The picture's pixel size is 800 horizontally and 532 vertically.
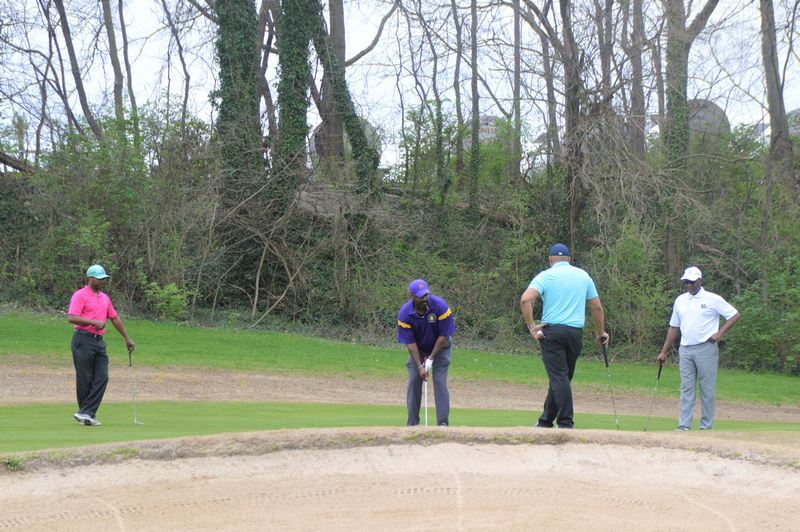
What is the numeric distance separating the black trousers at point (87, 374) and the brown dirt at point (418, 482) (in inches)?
123

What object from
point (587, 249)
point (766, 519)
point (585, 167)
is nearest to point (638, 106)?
point (585, 167)

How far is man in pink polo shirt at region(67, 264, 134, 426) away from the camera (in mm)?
8008

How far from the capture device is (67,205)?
24.2 meters

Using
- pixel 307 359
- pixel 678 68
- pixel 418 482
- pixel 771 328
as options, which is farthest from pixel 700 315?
pixel 678 68

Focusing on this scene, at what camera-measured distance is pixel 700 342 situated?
8.36 m

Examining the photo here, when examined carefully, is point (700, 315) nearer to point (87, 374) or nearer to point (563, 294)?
point (563, 294)

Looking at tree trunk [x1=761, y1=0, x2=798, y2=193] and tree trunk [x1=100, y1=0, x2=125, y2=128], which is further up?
tree trunk [x1=100, y1=0, x2=125, y2=128]

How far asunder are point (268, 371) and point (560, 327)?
10645 mm

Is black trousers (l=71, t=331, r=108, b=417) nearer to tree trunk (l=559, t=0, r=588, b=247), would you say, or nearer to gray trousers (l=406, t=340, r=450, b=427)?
gray trousers (l=406, t=340, r=450, b=427)

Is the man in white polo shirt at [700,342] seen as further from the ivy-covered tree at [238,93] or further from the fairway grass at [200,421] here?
the ivy-covered tree at [238,93]

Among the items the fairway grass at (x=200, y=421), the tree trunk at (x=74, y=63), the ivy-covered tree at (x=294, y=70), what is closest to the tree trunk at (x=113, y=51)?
the tree trunk at (x=74, y=63)

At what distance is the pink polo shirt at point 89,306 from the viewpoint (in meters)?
8.01

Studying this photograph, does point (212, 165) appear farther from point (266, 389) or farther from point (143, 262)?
point (266, 389)

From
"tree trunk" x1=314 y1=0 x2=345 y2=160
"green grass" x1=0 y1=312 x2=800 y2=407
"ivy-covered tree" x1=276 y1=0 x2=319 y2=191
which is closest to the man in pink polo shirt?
"green grass" x1=0 y1=312 x2=800 y2=407
